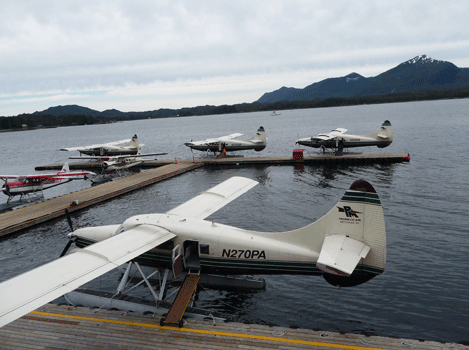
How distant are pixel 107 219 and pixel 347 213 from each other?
18493 mm

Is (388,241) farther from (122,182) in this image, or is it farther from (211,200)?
(122,182)

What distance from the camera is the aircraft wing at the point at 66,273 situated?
22.0 ft

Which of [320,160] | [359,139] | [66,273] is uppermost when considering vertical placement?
[66,273]

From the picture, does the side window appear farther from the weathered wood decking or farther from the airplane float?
the weathered wood decking

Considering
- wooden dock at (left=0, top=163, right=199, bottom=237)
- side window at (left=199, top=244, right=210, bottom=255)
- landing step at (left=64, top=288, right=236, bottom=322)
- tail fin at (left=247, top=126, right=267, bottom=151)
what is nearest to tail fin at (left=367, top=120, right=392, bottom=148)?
tail fin at (left=247, top=126, right=267, bottom=151)

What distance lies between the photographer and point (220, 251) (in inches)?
439

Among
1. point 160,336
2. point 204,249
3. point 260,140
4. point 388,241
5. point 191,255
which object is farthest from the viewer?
point 260,140

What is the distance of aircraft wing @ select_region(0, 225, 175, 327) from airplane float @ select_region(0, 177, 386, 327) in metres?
0.02

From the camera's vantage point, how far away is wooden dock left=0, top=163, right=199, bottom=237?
2176 centimetres

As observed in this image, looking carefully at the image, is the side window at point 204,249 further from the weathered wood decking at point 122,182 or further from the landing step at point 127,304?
the weathered wood decking at point 122,182

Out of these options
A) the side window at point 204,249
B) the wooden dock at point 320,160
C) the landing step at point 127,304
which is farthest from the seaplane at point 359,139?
the landing step at point 127,304

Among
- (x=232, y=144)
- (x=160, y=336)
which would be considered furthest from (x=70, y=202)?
(x=232, y=144)

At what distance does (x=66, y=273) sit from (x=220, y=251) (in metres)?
4.86

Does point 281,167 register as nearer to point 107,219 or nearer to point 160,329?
point 107,219
